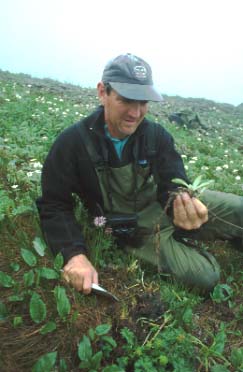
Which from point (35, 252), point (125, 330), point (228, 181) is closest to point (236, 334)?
point (125, 330)

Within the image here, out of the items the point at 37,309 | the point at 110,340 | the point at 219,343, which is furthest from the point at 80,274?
the point at 219,343

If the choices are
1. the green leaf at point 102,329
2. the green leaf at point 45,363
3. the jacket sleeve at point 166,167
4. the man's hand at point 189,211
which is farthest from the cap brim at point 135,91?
the green leaf at point 45,363

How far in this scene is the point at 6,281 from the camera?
2.97 metres

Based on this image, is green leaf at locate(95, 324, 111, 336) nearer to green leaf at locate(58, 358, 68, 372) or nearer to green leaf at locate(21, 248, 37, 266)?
green leaf at locate(58, 358, 68, 372)

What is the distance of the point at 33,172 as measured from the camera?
4895mm

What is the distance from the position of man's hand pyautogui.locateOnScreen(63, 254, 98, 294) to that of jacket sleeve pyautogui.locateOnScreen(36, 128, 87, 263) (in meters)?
0.30

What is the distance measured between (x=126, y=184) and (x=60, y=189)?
55 cm

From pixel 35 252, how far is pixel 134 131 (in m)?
1.24

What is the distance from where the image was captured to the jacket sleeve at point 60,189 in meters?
3.49

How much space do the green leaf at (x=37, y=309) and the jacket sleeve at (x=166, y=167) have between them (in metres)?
1.56

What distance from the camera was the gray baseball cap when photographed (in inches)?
133

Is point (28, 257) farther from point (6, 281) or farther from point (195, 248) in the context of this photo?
point (195, 248)

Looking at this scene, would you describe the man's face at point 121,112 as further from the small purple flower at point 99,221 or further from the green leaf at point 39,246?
the green leaf at point 39,246

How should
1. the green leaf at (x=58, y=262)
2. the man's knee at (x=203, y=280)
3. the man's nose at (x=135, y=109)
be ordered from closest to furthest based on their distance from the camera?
the green leaf at (x=58, y=262) < the man's nose at (x=135, y=109) < the man's knee at (x=203, y=280)
